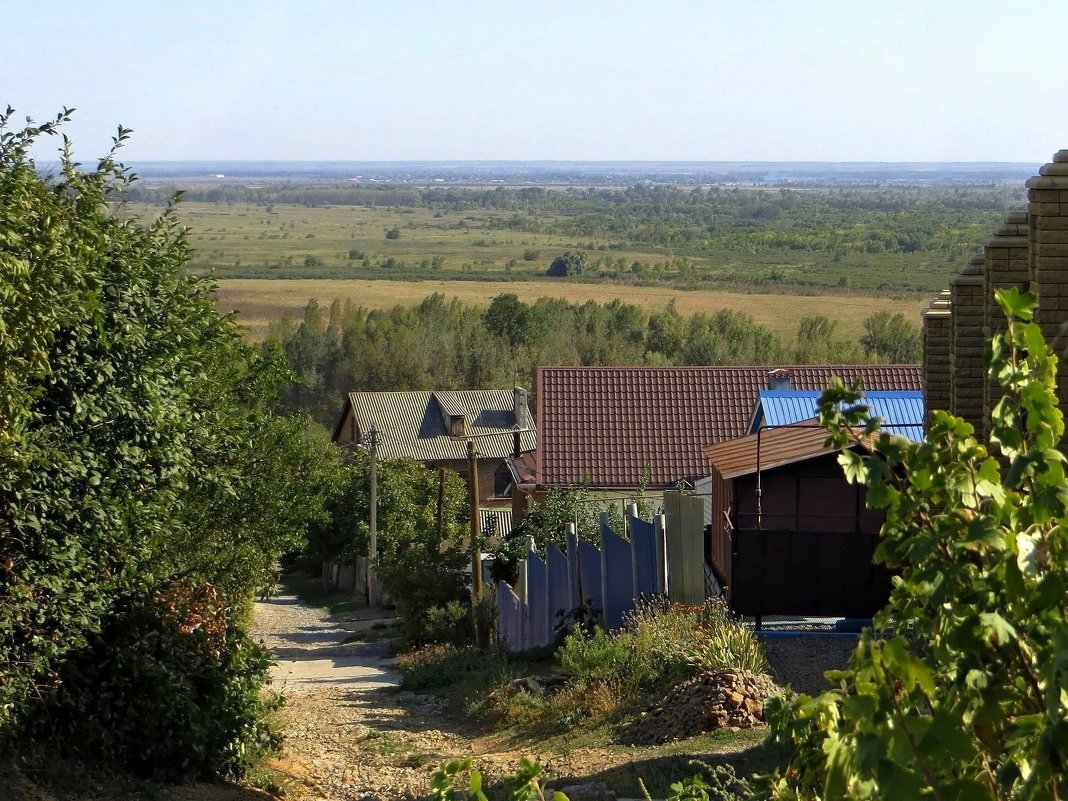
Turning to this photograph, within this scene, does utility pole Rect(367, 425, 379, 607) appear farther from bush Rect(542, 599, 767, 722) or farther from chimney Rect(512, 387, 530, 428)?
bush Rect(542, 599, 767, 722)

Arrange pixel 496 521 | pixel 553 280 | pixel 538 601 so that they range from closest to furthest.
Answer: pixel 538 601 < pixel 496 521 < pixel 553 280

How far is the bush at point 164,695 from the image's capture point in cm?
977

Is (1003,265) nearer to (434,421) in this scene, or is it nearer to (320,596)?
(320,596)

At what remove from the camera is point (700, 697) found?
1147 centimetres

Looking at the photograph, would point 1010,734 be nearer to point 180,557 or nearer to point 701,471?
point 180,557

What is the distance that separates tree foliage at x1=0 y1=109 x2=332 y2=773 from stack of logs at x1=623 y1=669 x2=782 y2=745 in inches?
133

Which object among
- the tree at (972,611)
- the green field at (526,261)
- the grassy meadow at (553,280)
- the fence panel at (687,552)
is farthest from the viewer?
the green field at (526,261)

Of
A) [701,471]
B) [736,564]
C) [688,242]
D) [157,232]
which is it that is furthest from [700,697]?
[688,242]

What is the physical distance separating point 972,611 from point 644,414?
29.2 metres

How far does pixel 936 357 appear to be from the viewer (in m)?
10.6

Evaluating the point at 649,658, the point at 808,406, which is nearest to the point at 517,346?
the point at 808,406

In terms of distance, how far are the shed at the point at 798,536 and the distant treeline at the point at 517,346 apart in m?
51.3

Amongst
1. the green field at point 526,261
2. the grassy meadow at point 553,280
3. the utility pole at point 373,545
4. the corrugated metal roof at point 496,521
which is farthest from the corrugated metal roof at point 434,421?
the green field at point 526,261

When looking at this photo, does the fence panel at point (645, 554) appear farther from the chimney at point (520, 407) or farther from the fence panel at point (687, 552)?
the chimney at point (520, 407)
